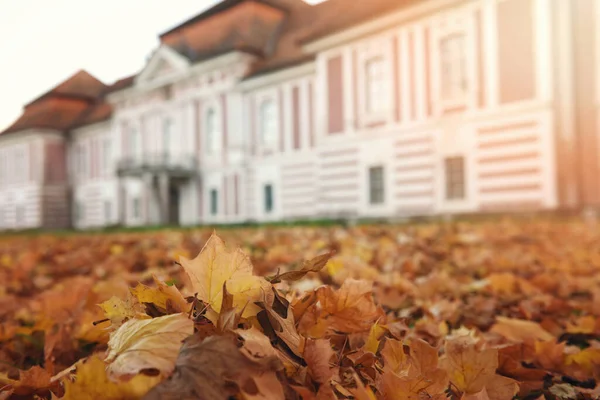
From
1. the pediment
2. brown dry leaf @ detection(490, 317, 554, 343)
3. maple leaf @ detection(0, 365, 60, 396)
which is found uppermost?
the pediment

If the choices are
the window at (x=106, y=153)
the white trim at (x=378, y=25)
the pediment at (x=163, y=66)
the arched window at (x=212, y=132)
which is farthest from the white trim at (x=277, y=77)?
the window at (x=106, y=153)

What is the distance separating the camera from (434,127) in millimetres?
11609

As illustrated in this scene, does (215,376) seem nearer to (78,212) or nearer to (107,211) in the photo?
(107,211)

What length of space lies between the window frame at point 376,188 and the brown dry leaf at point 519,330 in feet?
38.4

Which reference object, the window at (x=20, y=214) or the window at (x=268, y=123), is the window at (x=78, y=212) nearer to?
the window at (x=20, y=214)

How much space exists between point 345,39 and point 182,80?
29.7 feet

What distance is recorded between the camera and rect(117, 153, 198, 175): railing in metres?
19.8

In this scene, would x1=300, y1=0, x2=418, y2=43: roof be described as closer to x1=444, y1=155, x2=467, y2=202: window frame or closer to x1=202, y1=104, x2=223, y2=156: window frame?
x1=444, y1=155, x2=467, y2=202: window frame

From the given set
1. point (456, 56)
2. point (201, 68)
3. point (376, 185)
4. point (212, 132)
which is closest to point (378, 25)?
point (456, 56)

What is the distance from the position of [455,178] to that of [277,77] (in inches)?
300

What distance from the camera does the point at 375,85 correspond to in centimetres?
1295

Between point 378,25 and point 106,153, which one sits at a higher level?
point 378,25

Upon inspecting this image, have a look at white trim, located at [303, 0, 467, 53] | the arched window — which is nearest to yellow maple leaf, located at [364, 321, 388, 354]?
white trim, located at [303, 0, 467, 53]

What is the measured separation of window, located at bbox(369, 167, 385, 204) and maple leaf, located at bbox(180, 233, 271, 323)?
40.8 ft
